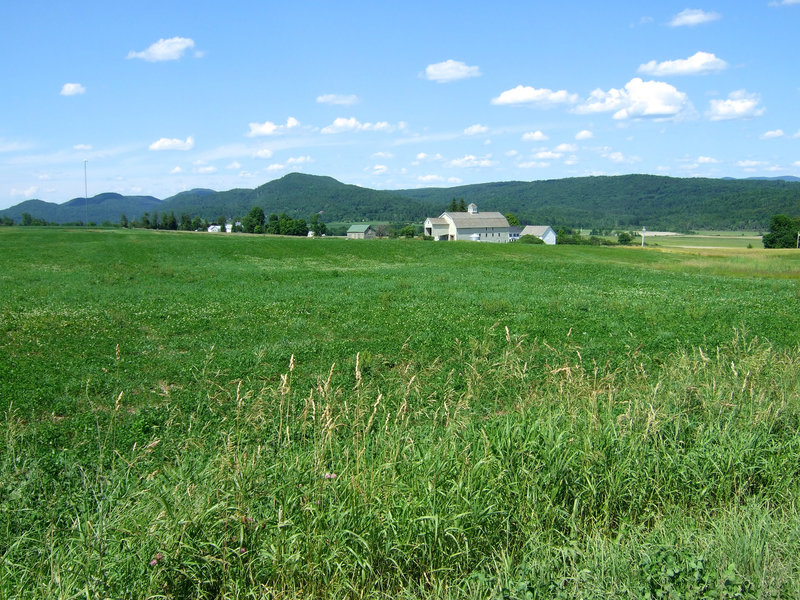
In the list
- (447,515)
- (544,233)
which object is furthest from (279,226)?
(447,515)

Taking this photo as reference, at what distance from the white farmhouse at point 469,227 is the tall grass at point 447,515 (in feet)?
374

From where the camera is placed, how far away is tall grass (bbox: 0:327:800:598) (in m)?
3.87

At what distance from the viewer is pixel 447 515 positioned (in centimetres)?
445

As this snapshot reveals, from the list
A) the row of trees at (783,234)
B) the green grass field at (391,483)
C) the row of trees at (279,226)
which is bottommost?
the green grass field at (391,483)

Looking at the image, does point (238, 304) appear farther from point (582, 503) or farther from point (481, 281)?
point (582, 503)

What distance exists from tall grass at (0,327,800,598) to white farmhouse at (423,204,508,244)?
374 ft

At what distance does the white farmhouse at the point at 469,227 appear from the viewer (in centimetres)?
12012

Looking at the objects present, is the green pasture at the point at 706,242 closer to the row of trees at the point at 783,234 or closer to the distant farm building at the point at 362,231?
the row of trees at the point at 783,234

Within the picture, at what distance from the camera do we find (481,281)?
27.9 meters

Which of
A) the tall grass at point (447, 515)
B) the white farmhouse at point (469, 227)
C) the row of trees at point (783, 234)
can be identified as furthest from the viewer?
the white farmhouse at point (469, 227)

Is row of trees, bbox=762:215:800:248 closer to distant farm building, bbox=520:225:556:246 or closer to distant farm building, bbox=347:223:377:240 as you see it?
distant farm building, bbox=520:225:556:246

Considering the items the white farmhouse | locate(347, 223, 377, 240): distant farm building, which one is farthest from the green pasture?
locate(347, 223, 377, 240): distant farm building

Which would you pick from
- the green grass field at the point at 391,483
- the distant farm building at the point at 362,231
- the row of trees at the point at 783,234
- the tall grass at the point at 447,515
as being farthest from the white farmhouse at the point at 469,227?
the tall grass at the point at 447,515

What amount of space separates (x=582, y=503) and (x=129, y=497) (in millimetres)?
3597
